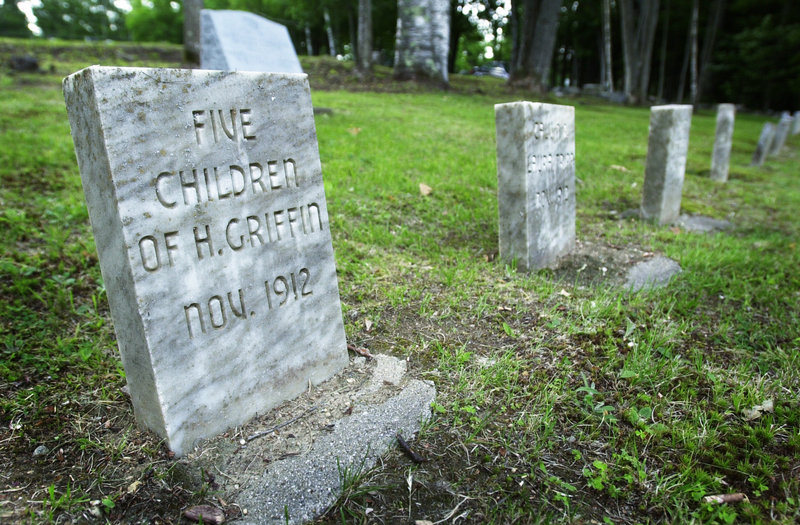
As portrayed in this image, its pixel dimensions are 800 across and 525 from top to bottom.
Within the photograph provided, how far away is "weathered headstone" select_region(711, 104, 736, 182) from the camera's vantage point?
7.32 m

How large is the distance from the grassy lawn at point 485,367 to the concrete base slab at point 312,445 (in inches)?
2.9

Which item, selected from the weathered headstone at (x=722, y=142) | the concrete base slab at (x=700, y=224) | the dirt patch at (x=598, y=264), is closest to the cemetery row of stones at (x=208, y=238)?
the dirt patch at (x=598, y=264)

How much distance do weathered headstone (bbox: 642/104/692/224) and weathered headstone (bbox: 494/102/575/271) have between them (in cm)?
160

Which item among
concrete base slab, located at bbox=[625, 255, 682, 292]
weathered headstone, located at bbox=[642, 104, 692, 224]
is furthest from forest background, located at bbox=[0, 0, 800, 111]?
concrete base slab, located at bbox=[625, 255, 682, 292]

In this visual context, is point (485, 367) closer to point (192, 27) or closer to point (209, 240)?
point (209, 240)

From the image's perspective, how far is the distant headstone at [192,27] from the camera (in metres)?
12.6

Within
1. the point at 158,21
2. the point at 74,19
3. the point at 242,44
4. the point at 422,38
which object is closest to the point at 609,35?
the point at 422,38

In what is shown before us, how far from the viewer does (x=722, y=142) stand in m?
7.40

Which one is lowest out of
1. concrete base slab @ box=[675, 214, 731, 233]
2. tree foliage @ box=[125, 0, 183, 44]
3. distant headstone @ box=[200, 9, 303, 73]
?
concrete base slab @ box=[675, 214, 731, 233]

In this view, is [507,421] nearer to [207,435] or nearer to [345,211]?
[207,435]

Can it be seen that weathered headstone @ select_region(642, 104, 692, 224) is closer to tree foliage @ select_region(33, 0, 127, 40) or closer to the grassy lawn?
the grassy lawn

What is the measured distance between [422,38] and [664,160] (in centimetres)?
977

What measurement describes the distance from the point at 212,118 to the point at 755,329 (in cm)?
318

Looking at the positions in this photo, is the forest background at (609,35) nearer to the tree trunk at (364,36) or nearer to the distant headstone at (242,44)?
the tree trunk at (364,36)
